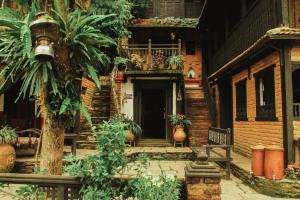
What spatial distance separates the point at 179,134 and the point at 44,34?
1053 cm

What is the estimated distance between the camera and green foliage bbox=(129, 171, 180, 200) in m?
3.40

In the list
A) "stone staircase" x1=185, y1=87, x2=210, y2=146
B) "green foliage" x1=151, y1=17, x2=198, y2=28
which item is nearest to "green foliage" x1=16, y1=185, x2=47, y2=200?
"stone staircase" x1=185, y1=87, x2=210, y2=146

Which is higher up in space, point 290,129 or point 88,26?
point 88,26

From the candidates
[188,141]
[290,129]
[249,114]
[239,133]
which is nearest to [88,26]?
[290,129]

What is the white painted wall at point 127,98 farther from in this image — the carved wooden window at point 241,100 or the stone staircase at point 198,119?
the carved wooden window at point 241,100

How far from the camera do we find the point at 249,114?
10539 millimetres

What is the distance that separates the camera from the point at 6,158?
25.6 ft

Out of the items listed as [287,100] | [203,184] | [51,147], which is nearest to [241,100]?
[287,100]

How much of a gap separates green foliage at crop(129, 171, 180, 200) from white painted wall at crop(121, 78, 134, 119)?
11005 mm

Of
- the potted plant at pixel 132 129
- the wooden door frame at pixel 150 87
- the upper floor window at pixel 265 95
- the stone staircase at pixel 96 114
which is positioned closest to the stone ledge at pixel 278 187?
the upper floor window at pixel 265 95

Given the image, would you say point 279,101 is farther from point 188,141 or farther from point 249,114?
point 188,141

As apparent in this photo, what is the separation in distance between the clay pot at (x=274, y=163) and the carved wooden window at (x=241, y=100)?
4361 millimetres

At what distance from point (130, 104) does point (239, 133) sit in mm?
5565

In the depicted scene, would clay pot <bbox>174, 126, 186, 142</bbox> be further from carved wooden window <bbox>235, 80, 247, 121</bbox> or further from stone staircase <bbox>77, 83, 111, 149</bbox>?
stone staircase <bbox>77, 83, 111, 149</bbox>
